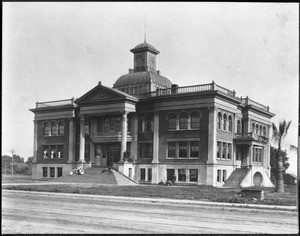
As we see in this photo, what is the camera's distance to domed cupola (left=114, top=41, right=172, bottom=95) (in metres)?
52.4

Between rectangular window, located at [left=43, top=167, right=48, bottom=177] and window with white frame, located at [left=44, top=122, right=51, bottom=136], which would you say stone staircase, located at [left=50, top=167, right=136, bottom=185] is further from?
window with white frame, located at [left=44, top=122, right=51, bottom=136]

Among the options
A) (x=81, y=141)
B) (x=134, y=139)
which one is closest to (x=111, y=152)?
(x=134, y=139)

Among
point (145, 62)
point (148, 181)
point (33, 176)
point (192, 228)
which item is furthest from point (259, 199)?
point (33, 176)

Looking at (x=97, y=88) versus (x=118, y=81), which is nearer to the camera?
(x=97, y=88)

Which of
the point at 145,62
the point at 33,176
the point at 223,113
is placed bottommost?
the point at 33,176

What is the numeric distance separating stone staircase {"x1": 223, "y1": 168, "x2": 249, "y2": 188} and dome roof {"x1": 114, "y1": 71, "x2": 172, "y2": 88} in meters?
15.5

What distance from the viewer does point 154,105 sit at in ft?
152

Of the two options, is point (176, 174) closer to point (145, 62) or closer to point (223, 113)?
point (223, 113)

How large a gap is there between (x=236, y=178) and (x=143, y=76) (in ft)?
59.9

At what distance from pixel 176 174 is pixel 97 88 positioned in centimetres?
1415

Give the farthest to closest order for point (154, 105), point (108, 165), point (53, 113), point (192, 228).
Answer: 1. point (53, 113)
2. point (108, 165)
3. point (154, 105)
4. point (192, 228)

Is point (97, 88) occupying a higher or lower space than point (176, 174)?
higher

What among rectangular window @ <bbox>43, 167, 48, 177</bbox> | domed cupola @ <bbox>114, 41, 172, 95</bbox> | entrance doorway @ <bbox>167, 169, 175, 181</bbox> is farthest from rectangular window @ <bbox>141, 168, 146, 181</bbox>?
rectangular window @ <bbox>43, 167, 48, 177</bbox>

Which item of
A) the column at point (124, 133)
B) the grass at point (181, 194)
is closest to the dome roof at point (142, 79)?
the column at point (124, 133)
